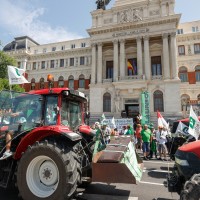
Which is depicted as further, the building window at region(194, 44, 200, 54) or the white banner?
the building window at region(194, 44, 200, 54)

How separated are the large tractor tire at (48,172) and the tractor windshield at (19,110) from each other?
700 mm

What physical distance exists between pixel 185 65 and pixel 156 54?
5262mm

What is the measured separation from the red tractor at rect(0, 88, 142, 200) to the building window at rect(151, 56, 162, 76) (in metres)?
26.9

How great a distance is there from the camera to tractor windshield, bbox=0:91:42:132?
430 centimetres

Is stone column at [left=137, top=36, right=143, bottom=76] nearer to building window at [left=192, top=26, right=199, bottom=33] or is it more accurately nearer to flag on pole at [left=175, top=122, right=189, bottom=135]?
building window at [left=192, top=26, right=199, bottom=33]

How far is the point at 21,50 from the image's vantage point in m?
39.6

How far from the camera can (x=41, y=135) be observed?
13.1 feet

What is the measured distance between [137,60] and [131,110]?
7584mm

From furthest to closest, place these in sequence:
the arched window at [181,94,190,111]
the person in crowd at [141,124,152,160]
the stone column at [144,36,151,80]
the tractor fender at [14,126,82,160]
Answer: the arched window at [181,94,190,111], the stone column at [144,36,151,80], the person in crowd at [141,124,152,160], the tractor fender at [14,126,82,160]

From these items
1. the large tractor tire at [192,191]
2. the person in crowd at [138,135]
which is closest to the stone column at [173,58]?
the person in crowd at [138,135]

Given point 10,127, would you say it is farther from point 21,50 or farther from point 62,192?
point 21,50

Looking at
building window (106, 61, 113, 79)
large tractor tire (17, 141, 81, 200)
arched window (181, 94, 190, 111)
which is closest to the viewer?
large tractor tire (17, 141, 81, 200)

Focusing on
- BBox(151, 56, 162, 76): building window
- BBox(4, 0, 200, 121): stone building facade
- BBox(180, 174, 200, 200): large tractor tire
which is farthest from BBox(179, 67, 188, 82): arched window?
BBox(180, 174, 200, 200): large tractor tire

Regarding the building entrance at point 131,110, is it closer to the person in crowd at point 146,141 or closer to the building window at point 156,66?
the building window at point 156,66
